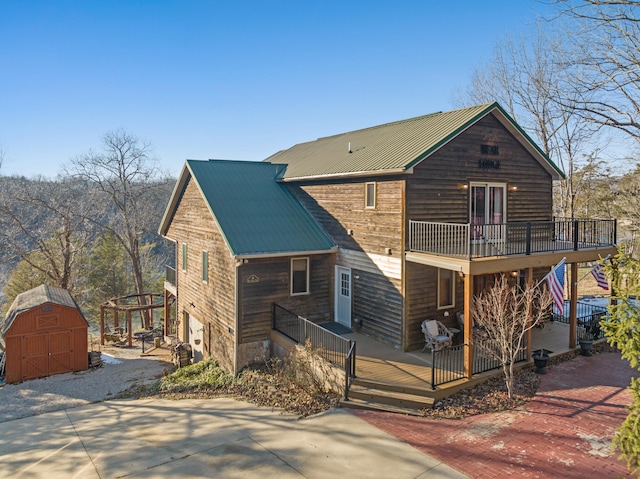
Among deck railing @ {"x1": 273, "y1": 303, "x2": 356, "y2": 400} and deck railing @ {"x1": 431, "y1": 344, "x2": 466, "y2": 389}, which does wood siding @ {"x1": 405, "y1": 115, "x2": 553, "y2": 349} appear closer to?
deck railing @ {"x1": 431, "y1": 344, "x2": 466, "y2": 389}

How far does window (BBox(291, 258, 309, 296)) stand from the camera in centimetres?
1595

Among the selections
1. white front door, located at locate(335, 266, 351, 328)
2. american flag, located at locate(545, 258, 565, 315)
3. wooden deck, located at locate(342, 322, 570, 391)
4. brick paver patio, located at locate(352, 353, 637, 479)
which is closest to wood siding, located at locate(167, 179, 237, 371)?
white front door, located at locate(335, 266, 351, 328)

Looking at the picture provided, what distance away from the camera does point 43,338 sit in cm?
1920

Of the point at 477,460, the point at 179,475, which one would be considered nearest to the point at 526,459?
the point at 477,460

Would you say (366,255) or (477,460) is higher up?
(366,255)

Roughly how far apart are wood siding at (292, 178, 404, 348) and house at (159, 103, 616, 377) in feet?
0.14

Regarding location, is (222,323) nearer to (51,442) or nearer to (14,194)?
(51,442)

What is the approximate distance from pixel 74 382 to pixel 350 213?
1373 centimetres

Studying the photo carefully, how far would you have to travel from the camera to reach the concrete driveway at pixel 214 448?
8305 millimetres

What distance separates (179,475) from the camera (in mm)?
8289

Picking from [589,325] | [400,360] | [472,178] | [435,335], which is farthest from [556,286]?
[589,325]

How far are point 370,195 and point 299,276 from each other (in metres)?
4.02

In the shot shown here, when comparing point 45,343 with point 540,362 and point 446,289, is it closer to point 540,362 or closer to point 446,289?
point 446,289

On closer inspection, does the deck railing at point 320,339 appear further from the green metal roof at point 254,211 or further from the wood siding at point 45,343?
the wood siding at point 45,343
